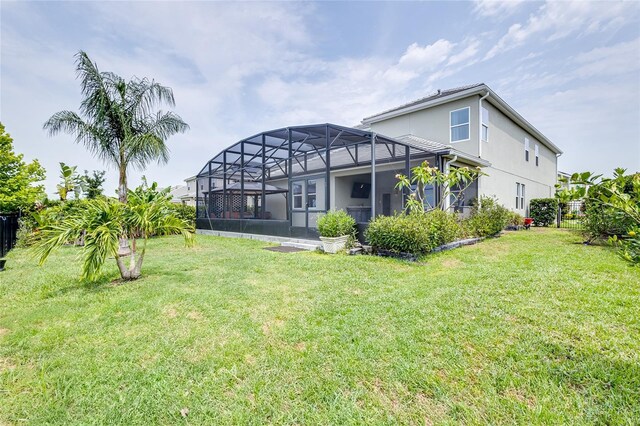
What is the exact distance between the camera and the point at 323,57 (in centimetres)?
1289

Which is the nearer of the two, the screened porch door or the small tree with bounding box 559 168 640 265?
the small tree with bounding box 559 168 640 265

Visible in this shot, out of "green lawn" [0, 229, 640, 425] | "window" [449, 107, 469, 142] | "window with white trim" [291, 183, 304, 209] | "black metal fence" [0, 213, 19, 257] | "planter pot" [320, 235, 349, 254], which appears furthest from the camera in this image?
"window" [449, 107, 469, 142]

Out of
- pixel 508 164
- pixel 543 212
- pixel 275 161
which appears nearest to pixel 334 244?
pixel 275 161

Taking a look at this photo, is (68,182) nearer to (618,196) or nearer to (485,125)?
(618,196)

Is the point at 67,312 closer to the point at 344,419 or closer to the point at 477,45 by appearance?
the point at 344,419

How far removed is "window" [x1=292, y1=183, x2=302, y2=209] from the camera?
1204 centimetres

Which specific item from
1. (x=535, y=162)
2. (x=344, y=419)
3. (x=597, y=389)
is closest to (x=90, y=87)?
(x=344, y=419)

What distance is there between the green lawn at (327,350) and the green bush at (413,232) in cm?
185

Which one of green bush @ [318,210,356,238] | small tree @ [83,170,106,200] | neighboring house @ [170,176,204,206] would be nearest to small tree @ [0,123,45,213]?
small tree @ [83,170,106,200]

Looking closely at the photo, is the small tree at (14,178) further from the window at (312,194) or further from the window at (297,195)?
the window at (312,194)

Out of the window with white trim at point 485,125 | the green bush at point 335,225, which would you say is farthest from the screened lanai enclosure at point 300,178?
the window with white trim at point 485,125

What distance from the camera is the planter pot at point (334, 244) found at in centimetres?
823

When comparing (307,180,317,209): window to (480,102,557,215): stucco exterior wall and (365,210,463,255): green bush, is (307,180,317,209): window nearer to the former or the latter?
(365,210,463,255): green bush

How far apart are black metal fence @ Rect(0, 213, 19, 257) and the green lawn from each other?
227 inches
